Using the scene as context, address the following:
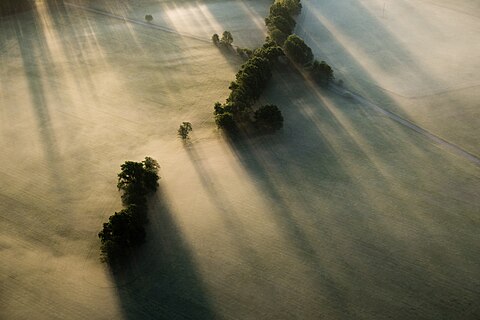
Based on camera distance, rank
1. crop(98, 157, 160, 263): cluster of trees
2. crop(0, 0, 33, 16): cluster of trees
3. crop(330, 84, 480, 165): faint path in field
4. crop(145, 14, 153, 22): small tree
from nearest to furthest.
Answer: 1. crop(98, 157, 160, 263): cluster of trees
2. crop(330, 84, 480, 165): faint path in field
3. crop(145, 14, 153, 22): small tree
4. crop(0, 0, 33, 16): cluster of trees

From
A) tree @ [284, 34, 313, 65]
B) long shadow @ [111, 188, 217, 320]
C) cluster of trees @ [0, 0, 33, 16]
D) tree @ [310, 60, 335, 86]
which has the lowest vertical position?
long shadow @ [111, 188, 217, 320]

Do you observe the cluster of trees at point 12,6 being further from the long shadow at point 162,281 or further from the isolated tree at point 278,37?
the long shadow at point 162,281

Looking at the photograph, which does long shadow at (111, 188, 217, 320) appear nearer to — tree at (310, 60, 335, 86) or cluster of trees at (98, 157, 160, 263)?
cluster of trees at (98, 157, 160, 263)

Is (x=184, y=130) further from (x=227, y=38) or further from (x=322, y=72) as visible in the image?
(x=227, y=38)

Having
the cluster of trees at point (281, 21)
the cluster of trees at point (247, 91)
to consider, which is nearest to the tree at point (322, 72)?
the cluster of trees at point (247, 91)

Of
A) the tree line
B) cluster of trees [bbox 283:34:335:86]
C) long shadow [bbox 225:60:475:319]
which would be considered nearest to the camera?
long shadow [bbox 225:60:475:319]

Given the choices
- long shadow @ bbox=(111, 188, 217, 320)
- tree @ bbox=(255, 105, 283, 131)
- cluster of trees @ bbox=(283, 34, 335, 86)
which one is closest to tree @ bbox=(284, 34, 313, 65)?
cluster of trees @ bbox=(283, 34, 335, 86)

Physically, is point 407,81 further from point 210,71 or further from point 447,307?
point 447,307
